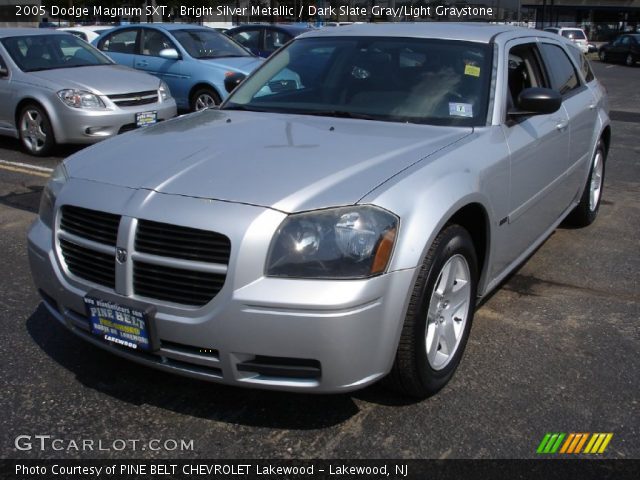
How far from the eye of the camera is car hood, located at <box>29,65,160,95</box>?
8.48m

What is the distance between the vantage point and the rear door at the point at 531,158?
3.79 m

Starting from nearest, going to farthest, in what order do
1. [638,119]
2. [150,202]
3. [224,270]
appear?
[224,270] → [150,202] → [638,119]

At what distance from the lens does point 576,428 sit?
2949mm

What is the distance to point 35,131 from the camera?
8.65 meters

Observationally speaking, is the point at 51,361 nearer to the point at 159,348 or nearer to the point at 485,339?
the point at 159,348

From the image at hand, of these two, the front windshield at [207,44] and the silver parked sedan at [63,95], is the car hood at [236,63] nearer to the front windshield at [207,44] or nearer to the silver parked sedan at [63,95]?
Result: the front windshield at [207,44]

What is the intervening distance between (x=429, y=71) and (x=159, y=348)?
87.2 inches

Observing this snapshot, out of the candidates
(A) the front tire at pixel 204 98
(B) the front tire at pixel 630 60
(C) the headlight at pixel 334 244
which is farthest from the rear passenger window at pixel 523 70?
(B) the front tire at pixel 630 60

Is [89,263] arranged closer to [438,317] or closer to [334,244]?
[334,244]

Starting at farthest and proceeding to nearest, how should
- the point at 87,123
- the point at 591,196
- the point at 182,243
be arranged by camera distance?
the point at 87,123
the point at 591,196
the point at 182,243

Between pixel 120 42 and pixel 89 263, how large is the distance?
9703 mm

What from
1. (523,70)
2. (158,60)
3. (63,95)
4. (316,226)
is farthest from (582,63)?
(158,60)

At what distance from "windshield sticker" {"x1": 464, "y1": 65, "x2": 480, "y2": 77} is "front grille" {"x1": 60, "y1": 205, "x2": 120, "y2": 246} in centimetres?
213
